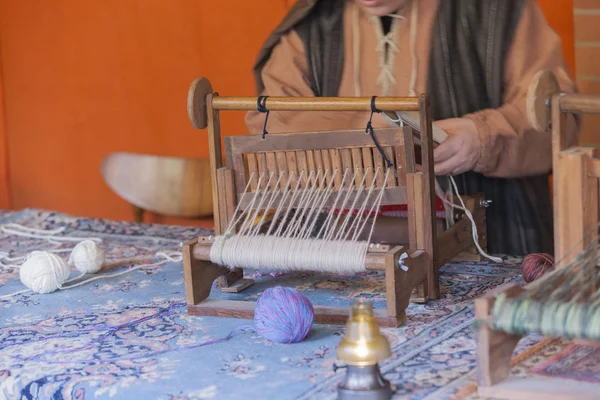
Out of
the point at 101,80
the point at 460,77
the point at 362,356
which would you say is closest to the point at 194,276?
the point at 362,356

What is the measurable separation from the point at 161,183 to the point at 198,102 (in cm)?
173

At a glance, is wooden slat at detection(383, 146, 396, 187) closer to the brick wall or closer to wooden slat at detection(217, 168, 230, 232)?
wooden slat at detection(217, 168, 230, 232)

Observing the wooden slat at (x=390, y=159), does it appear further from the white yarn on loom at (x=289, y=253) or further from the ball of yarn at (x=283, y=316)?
the ball of yarn at (x=283, y=316)

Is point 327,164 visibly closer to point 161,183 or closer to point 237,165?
point 237,165

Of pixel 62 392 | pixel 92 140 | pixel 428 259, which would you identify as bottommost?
pixel 62 392

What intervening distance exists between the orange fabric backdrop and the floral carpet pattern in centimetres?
137

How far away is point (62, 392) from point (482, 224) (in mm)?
1549

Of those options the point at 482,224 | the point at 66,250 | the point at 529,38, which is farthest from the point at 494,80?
the point at 66,250

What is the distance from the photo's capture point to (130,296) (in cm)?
250

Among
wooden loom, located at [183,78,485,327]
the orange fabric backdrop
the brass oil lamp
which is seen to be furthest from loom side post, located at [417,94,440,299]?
the orange fabric backdrop

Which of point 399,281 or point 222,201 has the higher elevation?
point 222,201

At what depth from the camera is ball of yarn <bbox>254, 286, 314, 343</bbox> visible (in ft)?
6.33

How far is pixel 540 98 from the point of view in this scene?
187cm

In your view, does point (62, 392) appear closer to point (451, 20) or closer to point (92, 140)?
point (451, 20)
